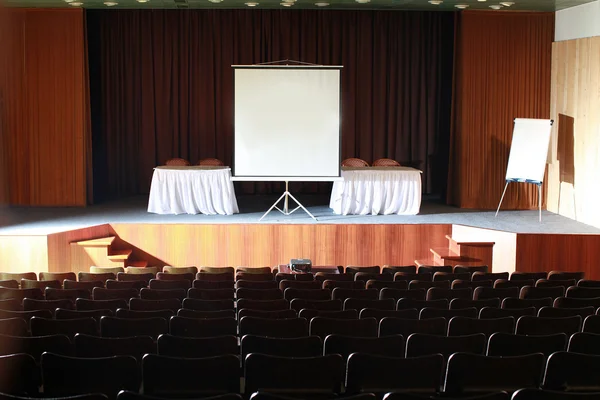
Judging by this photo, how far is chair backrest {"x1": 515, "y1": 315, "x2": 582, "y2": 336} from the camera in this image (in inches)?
207

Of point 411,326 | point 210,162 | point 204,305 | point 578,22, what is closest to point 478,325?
point 411,326

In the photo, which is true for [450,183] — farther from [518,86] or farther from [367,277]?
[367,277]

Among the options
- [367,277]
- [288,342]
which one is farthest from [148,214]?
[288,342]

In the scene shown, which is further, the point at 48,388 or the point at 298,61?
the point at 298,61

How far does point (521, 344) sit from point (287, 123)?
324 inches

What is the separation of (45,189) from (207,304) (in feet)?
28.9

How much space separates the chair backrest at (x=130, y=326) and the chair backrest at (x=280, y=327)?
58 centimetres

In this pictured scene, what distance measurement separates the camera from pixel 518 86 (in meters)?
14.0

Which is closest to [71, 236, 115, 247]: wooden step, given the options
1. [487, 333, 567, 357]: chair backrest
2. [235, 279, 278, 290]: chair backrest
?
[235, 279, 278, 290]: chair backrest

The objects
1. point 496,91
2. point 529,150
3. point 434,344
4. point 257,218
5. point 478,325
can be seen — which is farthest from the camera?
point 496,91

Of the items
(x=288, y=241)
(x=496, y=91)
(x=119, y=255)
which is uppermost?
(x=496, y=91)

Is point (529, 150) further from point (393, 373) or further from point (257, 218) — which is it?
point (393, 373)

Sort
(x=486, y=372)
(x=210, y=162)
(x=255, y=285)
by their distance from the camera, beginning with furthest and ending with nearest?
(x=210, y=162)
(x=255, y=285)
(x=486, y=372)

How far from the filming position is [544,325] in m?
5.27
